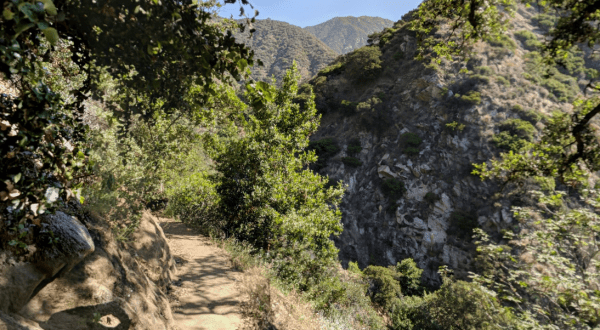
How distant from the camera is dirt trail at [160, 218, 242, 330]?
4.33m

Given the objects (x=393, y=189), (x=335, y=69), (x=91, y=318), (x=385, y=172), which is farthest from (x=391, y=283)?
(x=335, y=69)

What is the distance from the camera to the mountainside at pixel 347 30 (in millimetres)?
115125

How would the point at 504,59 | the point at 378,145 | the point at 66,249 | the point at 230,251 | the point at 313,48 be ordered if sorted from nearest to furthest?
the point at 66,249
the point at 230,251
the point at 378,145
the point at 504,59
the point at 313,48

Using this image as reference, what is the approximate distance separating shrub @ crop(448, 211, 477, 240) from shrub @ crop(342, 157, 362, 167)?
9.84m

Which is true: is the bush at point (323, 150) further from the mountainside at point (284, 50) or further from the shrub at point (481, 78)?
the mountainside at point (284, 50)

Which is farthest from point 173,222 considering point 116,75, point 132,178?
point 116,75

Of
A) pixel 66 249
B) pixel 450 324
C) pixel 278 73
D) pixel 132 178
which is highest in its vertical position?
pixel 278 73

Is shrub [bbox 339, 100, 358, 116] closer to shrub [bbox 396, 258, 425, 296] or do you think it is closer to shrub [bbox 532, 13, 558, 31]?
shrub [bbox 396, 258, 425, 296]

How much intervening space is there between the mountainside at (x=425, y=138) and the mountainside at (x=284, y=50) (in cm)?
3161

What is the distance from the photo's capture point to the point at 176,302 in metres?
4.70

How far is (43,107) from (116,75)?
1072mm

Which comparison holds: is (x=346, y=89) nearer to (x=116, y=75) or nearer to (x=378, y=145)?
(x=378, y=145)

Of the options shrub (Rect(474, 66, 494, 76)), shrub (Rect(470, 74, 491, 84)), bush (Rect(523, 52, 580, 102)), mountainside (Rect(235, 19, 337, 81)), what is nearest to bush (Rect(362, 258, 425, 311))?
shrub (Rect(470, 74, 491, 84))

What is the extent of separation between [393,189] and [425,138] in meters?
6.75
